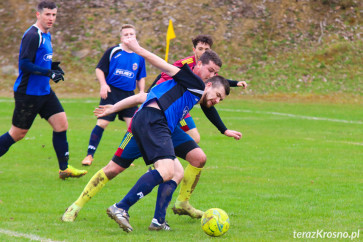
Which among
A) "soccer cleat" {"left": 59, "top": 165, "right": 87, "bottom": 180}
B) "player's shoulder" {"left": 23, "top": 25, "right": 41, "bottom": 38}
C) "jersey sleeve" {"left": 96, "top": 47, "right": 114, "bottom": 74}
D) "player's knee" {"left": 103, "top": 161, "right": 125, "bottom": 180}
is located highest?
"player's shoulder" {"left": 23, "top": 25, "right": 41, "bottom": 38}

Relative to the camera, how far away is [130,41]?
18.6 ft

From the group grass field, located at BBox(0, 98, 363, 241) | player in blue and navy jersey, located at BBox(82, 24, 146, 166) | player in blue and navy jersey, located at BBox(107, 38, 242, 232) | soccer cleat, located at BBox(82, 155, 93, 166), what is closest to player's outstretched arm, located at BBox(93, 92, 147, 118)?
player in blue and navy jersey, located at BBox(107, 38, 242, 232)

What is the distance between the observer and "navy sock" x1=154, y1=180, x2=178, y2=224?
6059 millimetres

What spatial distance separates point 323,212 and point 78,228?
9.49ft

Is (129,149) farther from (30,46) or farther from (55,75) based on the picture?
(30,46)

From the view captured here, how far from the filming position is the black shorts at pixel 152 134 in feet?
19.1

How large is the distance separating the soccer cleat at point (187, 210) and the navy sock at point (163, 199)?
572 millimetres

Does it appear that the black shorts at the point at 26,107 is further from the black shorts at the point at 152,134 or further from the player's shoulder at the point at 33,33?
the black shorts at the point at 152,134

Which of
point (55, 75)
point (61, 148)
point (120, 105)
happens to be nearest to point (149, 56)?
point (120, 105)

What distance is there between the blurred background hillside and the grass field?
37.6 feet

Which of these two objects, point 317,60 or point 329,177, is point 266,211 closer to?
point 329,177

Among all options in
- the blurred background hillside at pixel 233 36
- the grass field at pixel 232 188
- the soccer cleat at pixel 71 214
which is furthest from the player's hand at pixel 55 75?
the blurred background hillside at pixel 233 36

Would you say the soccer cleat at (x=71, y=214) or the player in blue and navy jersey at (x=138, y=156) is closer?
the player in blue and navy jersey at (x=138, y=156)

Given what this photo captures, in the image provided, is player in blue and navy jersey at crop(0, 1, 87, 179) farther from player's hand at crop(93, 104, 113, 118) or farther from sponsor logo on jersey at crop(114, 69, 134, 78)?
sponsor logo on jersey at crop(114, 69, 134, 78)
